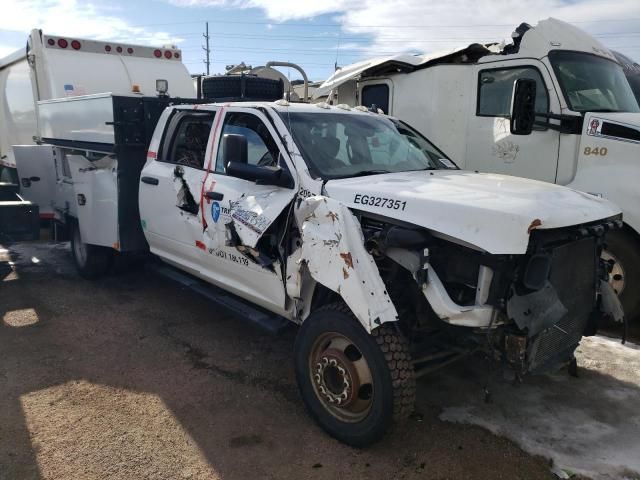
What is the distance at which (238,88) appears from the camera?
6.28 meters

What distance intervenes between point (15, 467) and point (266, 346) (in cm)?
221

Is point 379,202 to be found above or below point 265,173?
below

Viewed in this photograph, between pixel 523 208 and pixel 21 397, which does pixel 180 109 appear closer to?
pixel 21 397

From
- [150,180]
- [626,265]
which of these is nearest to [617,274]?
[626,265]

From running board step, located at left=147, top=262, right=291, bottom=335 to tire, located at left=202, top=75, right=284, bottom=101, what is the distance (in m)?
2.15

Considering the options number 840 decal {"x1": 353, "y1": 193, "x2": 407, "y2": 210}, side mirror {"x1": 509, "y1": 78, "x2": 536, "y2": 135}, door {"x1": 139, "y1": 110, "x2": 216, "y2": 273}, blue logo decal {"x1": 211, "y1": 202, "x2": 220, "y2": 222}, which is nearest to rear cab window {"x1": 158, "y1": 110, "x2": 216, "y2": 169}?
door {"x1": 139, "y1": 110, "x2": 216, "y2": 273}

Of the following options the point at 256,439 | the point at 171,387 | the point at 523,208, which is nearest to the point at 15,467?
the point at 171,387

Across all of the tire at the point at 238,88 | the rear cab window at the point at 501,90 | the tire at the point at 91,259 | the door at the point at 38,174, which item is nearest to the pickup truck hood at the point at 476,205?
the rear cab window at the point at 501,90

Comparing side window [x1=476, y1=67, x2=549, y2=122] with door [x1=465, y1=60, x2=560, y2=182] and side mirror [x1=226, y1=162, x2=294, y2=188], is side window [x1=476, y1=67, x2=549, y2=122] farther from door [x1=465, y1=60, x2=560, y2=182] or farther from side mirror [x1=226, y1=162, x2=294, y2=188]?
side mirror [x1=226, y1=162, x2=294, y2=188]

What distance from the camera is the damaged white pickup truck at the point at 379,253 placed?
296 centimetres

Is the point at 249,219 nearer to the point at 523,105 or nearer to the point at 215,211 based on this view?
the point at 215,211

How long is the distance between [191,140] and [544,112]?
376cm

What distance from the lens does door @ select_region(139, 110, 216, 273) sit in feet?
15.5

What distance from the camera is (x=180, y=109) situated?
5188 millimetres
